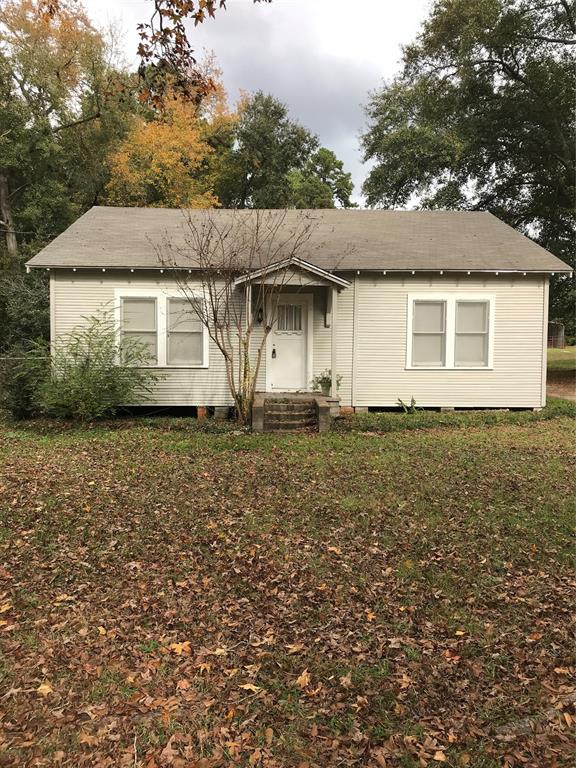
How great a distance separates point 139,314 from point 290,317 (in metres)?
3.30

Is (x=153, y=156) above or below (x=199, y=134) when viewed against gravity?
below

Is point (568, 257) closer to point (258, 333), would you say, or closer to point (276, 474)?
point (258, 333)

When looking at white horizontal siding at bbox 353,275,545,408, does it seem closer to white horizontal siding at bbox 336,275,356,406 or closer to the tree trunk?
white horizontal siding at bbox 336,275,356,406

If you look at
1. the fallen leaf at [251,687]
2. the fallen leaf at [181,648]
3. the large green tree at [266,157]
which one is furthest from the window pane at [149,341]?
the large green tree at [266,157]

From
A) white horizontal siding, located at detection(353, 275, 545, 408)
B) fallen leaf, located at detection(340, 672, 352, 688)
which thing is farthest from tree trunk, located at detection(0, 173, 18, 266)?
fallen leaf, located at detection(340, 672, 352, 688)

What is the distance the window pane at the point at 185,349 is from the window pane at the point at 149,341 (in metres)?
0.32

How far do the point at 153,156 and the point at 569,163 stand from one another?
1764 centimetres

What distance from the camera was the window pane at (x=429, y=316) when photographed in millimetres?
11516

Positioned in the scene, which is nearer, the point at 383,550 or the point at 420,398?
the point at 383,550

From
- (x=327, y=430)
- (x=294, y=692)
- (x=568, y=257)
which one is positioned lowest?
(x=294, y=692)

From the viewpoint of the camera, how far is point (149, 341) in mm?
11305

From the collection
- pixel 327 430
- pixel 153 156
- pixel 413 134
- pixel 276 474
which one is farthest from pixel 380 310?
pixel 153 156

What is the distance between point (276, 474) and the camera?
690cm

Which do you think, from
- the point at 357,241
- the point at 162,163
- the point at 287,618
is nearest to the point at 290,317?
the point at 357,241
